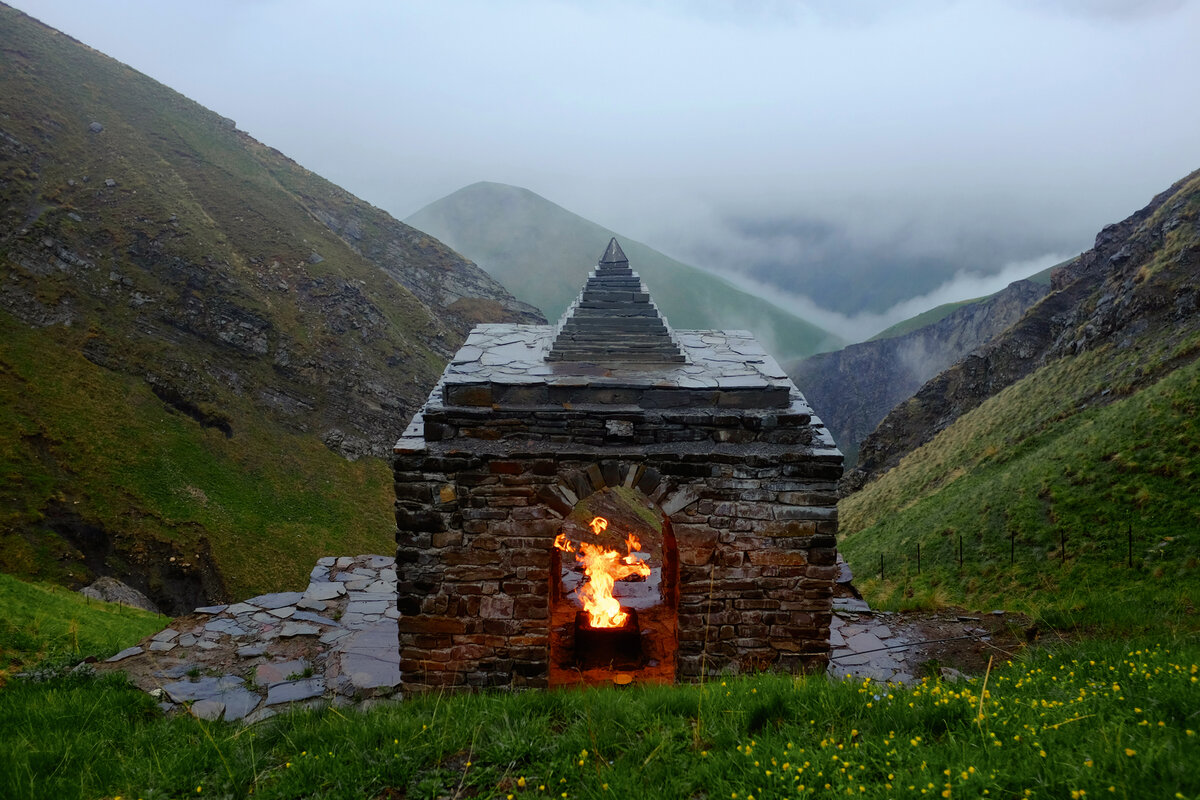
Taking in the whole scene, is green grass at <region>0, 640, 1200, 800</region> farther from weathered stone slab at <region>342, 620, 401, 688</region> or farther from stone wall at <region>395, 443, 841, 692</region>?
weathered stone slab at <region>342, 620, 401, 688</region>

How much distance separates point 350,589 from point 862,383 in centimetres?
8021

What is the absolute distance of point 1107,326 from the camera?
2891 cm

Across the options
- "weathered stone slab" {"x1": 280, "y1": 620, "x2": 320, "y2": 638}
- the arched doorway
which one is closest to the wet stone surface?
the arched doorway

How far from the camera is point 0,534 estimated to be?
63.6ft

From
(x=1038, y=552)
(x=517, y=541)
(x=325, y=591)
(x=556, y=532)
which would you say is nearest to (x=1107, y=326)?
(x=1038, y=552)

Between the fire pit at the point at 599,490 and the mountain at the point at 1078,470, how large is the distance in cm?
441

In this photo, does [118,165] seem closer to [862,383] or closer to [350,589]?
[350,589]

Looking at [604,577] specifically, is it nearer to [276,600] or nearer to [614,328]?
[614,328]

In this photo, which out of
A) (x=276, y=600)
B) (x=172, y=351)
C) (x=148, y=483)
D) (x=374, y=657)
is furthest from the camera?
(x=172, y=351)

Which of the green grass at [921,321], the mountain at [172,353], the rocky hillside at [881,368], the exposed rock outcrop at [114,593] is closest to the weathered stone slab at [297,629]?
the exposed rock outcrop at [114,593]

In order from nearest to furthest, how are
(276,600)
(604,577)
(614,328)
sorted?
(614,328)
(604,577)
(276,600)

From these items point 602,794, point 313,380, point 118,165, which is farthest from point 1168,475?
point 118,165

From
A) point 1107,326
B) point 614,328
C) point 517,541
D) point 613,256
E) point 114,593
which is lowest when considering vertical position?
point 114,593

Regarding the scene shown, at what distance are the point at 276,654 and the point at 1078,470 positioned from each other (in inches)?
694
